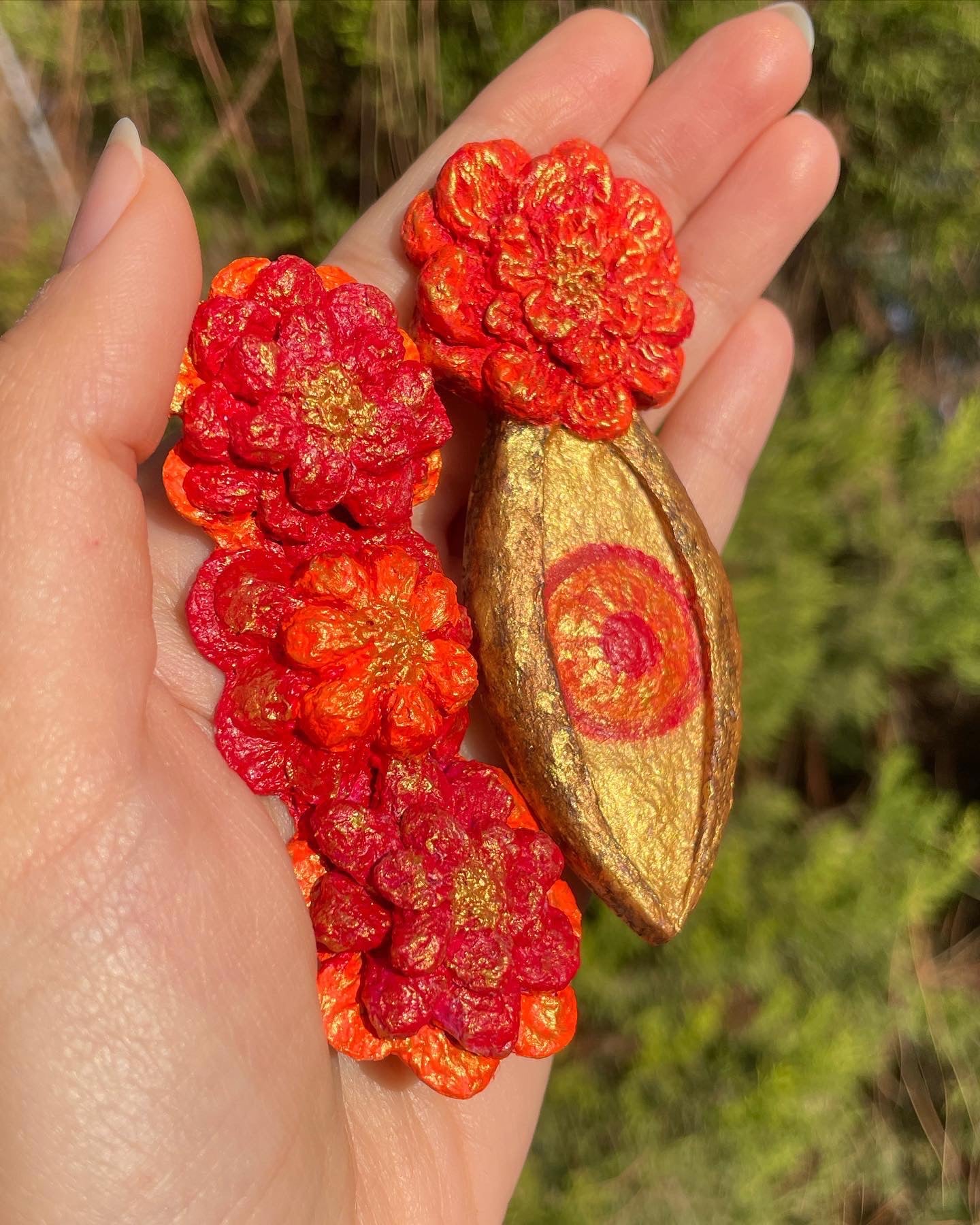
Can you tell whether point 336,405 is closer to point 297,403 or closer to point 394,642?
point 297,403

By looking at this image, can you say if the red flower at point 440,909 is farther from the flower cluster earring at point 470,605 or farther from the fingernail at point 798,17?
the fingernail at point 798,17

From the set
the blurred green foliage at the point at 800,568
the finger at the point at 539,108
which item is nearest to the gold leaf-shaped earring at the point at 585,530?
the finger at the point at 539,108

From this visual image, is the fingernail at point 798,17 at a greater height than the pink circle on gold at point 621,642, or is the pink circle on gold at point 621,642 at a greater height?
the fingernail at point 798,17

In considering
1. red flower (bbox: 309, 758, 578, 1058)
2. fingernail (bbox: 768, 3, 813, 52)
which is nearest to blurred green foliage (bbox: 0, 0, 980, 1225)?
fingernail (bbox: 768, 3, 813, 52)

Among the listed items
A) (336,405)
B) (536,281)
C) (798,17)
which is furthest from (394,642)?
(798,17)

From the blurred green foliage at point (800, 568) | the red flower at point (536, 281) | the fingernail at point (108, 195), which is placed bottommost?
the blurred green foliage at point (800, 568)

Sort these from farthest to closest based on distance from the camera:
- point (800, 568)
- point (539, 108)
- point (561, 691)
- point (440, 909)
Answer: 1. point (800, 568)
2. point (539, 108)
3. point (561, 691)
4. point (440, 909)
